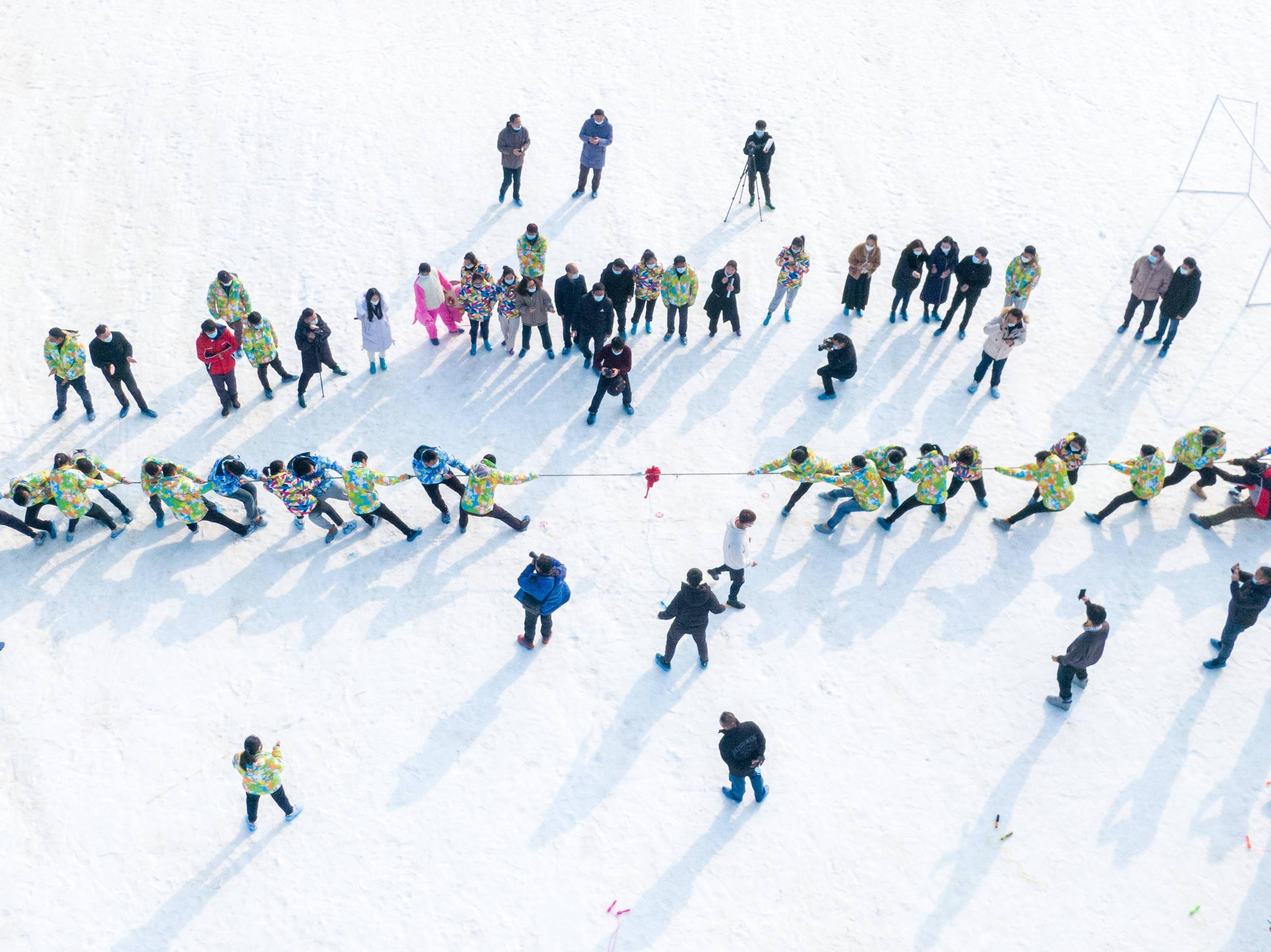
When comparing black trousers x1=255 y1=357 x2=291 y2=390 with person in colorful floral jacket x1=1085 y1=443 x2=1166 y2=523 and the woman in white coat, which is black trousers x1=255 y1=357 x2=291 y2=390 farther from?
person in colorful floral jacket x1=1085 y1=443 x2=1166 y2=523

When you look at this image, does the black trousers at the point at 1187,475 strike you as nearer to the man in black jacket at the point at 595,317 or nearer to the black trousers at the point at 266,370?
the man in black jacket at the point at 595,317

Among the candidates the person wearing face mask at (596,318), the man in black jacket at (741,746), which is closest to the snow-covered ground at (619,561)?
the person wearing face mask at (596,318)

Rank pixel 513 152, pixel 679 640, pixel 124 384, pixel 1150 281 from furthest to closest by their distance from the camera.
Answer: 1. pixel 513 152
2. pixel 1150 281
3. pixel 124 384
4. pixel 679 640

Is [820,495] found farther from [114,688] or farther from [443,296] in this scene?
[114,688]

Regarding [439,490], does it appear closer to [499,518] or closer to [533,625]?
[499,518]

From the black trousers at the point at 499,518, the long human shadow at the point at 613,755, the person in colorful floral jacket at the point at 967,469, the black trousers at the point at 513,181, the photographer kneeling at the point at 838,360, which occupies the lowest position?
the long human shadow at the point at 613,755

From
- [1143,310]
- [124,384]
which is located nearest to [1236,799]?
[1143,310]
